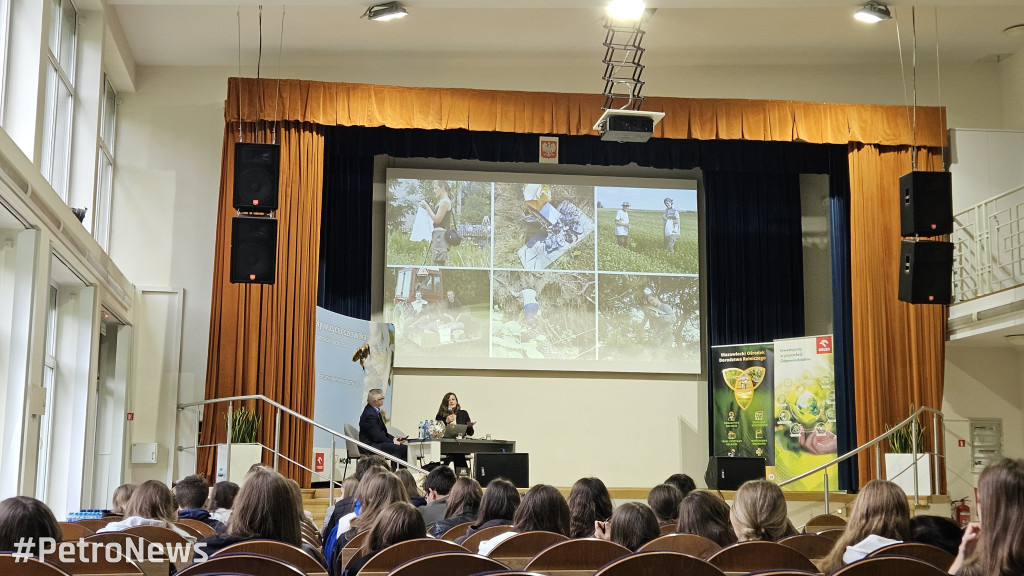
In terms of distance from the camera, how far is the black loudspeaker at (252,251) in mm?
9047

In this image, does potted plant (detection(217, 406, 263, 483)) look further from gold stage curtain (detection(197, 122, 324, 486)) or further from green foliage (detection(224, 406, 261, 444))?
gold stage curtain (detection(197, 122, 324, 486))

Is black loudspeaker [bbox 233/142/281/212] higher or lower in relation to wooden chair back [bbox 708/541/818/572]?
higher

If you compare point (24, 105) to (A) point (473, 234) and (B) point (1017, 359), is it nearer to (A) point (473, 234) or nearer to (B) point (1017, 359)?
(A) point (473, 234)

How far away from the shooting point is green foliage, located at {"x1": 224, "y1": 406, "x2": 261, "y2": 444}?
998 cm

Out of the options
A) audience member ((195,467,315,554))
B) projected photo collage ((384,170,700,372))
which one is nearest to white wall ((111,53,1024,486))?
projected photo collage ((384,170,700,372))

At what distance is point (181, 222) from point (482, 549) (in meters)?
8.13

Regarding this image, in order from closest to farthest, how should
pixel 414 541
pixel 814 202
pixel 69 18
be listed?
pixel 414 541
pixel 69 18
pixel 814 202

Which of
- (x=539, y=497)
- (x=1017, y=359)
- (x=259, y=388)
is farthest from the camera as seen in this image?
(x=1017, y=359)

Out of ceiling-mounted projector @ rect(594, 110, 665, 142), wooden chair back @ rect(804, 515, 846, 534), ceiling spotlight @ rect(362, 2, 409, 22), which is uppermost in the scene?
ceiling spotlight @ rect(362, 2, 409, 22)

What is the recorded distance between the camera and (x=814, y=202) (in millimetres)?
13148

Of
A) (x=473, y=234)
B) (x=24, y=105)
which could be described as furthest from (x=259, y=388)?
(x=24, y=105)

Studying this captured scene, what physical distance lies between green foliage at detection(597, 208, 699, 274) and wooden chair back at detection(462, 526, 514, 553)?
8.72 meters

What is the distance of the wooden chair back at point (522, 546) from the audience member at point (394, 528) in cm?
33

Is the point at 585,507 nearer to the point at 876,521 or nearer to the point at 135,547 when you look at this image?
the point at 876,521
